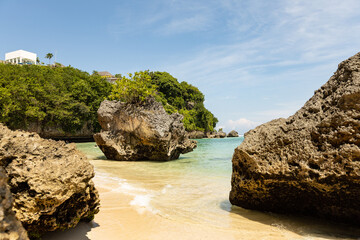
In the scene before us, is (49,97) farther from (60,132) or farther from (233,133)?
(233,133)

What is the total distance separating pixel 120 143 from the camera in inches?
490

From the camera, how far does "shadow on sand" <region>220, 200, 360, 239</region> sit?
10.3 ft

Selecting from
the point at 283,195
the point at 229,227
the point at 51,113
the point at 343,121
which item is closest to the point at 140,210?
the point at 229,227

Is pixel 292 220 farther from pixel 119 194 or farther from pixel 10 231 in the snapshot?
pixel 10 231

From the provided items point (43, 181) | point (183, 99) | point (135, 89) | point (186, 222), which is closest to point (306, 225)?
point (186, 222)

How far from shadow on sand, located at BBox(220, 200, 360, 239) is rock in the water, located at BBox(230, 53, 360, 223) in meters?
0.11

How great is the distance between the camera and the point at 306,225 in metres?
3.43

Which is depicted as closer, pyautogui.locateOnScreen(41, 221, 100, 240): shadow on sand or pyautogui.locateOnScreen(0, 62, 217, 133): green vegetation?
pyautogui.locateOnScreen(41, 221, 100, 240): shadow on sand

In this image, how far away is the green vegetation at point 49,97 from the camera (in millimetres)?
28062

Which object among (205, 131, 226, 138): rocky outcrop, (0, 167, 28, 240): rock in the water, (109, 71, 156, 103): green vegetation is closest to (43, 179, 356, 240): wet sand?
(0, 167, 28, 240): rock in the water

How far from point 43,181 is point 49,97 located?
34.0 metres

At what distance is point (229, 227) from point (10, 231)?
2.82m

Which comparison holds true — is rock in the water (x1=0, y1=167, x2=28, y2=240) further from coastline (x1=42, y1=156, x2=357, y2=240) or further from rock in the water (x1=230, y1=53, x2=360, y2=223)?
Answer: rock in the water (x1=230, y1=53, x2=360, y2=223)

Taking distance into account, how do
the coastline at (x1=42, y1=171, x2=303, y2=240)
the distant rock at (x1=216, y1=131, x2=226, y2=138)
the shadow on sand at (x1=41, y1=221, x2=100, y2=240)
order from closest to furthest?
the shadow on sand at (x1=41, y1=221, x2=100, y2=240)
the coastline at (x1=42, y1=171, x2=303, y2=240)
the distant rock at (x1=216, y1=131, x2=226, y2=138)
